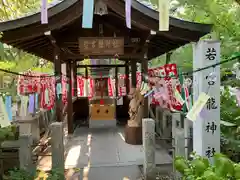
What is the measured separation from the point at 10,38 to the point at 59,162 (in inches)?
110

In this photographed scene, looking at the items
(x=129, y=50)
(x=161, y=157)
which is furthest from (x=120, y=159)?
(x=129, y=50)

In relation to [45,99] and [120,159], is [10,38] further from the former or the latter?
[120,159]

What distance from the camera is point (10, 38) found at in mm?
5688

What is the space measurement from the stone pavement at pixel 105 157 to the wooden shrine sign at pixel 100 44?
286 cm

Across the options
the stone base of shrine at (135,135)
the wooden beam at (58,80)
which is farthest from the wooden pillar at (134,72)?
the wooden beam at (58,80)

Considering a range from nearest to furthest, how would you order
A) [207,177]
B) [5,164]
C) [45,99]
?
[207,177]
[5,164]
[45,99]

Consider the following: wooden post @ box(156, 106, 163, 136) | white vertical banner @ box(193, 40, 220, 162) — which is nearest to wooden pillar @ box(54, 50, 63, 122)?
wooden post @ box(156, 106, 163, 136)

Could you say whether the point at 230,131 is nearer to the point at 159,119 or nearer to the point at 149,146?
the point at 149,146

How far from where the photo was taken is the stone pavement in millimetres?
6160

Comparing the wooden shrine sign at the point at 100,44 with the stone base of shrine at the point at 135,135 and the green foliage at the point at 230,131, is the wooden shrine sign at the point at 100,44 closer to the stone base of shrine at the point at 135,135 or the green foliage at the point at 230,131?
the stone base of shrine at the point at 135,135

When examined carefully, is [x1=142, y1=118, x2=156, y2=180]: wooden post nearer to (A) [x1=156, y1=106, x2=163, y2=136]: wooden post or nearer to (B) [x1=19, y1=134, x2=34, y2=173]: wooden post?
(B) [x1=19, y1=134, x2=34, y2=173]: wooden post

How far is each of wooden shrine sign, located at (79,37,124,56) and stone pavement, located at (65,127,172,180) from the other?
9.37ft

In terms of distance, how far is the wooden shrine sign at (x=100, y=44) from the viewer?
6914 millimetres

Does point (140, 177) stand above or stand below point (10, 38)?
below
